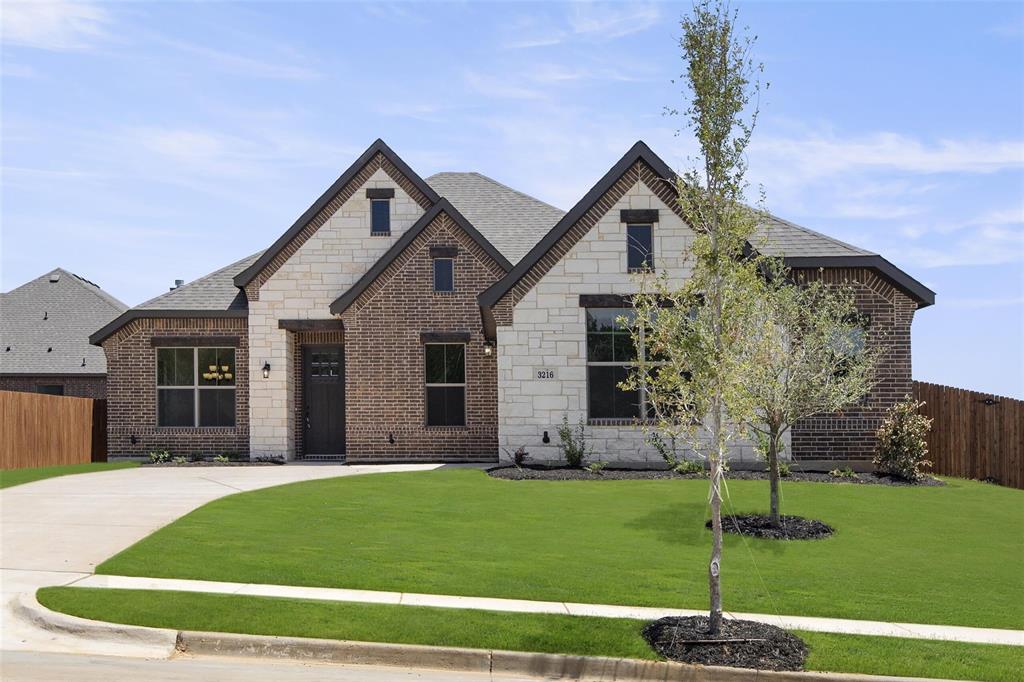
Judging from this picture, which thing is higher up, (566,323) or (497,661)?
(566,323)

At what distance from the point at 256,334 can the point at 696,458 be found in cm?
1140

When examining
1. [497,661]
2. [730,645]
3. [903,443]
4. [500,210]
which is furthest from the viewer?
[500,210]

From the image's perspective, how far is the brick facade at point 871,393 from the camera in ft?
66.9

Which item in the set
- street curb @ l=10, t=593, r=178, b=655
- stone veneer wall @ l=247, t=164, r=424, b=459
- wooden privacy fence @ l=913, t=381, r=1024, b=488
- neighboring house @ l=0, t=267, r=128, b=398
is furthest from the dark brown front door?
street curb @ l=10, t=593, r=178, b=655

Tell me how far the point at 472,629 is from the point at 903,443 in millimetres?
13185

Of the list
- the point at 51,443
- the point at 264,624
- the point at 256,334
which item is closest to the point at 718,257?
the point at 264,624

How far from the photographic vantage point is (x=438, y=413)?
2281 centimetres

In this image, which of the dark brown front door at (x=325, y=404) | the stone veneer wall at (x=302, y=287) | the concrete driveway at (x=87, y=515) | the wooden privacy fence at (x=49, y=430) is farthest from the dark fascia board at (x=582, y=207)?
the wooden privacy fence at (x=49, y=430)

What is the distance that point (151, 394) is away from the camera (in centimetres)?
2417

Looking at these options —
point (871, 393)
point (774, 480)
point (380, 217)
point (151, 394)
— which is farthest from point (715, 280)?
point (151, 394)

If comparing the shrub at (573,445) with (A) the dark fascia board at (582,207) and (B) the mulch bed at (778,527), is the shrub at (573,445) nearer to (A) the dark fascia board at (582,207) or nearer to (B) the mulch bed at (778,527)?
(A) the dark fascia board at (582,207)

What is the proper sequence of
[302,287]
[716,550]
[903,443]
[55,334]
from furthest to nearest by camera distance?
[55,334], [302,287], [903,443], [716,550]

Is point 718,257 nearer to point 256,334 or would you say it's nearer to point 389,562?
point 389,562

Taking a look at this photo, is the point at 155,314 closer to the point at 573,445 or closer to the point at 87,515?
the point at 87,515
